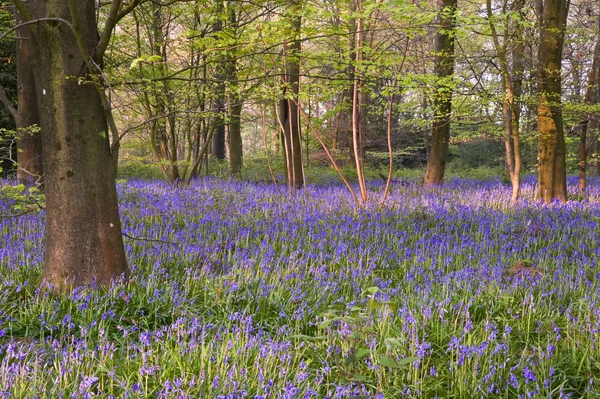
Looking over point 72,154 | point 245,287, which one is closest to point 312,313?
point 245,287

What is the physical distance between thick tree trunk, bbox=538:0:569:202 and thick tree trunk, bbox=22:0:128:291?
343 inches

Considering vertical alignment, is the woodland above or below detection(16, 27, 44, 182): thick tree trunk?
below

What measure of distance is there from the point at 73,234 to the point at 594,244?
6.02 m

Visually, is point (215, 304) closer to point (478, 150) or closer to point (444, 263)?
point (444, 263)

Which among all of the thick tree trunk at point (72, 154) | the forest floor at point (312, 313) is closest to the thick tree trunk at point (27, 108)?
the forest floor at point (312, 313)

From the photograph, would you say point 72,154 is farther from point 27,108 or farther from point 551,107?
point 551,107

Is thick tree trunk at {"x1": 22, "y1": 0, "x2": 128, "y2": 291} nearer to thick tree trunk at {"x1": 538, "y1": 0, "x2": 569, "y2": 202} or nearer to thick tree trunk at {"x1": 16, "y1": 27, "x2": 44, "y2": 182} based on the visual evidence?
thick tree trunk at {"x1": 16, "y1": 27, "x2": 44, "y2": 182}

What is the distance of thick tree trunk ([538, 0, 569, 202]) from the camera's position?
924cm

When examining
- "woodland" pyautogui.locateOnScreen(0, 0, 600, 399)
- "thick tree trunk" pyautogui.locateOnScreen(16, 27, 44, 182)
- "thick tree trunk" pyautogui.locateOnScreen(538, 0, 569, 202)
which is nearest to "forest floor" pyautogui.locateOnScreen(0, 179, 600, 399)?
"woodland" pyautogui.locateOnScreen(0, 0, 600, 399)

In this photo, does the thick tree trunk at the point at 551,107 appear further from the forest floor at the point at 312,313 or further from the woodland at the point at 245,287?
the forest floor at the point at 312,313

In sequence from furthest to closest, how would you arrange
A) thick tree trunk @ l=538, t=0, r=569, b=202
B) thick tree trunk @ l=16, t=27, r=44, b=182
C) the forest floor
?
thick tree trunk @ l=16, t=27, r=44, b=182 < thick tree trunk @ l=538, t=0, r=569, b=202 < the forest floor

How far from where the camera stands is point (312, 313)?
3.39 metres

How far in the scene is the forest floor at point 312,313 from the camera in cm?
236

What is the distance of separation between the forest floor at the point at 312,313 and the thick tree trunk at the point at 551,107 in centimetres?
257
